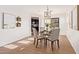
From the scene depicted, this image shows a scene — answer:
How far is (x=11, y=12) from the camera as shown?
6320mm

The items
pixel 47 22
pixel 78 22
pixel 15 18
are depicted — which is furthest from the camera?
pixel 47 22

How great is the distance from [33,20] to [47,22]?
1306 mm

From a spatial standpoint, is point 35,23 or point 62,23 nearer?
point 62,23
